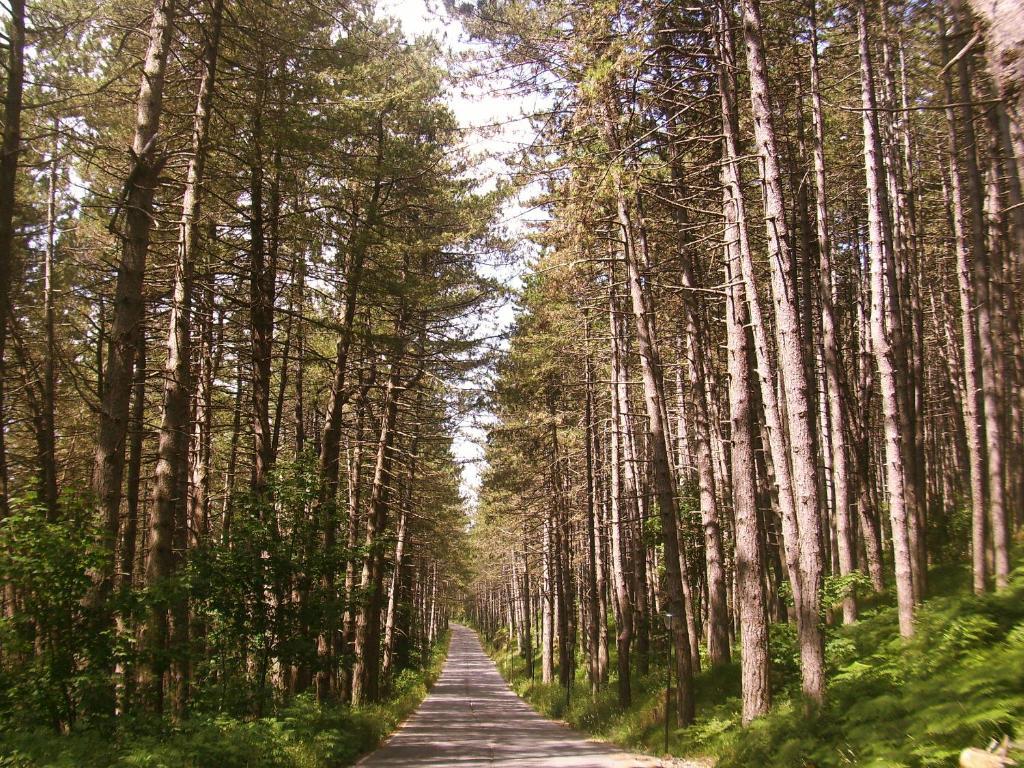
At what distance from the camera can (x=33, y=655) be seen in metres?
6.97

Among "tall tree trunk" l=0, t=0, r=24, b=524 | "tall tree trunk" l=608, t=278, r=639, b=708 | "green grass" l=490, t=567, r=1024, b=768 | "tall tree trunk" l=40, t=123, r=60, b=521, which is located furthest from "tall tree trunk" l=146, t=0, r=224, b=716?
"tall tree trunk" l=608, t=278, r=639, b=708

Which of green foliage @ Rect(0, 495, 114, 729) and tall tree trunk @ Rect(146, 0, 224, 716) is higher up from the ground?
tall tree trunk @ Rect(146, 0, 224, 716)

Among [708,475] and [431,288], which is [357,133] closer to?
[431,288]

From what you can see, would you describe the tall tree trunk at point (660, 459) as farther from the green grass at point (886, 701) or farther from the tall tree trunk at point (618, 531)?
the tall tree trunk at point (618, 531)

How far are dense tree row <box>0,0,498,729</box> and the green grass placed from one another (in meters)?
6.09

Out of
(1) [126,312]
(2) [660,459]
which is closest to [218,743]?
(1) [126,312]

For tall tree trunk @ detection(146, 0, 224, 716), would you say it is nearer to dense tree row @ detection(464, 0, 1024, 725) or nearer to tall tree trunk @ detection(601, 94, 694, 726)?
dense tree row @ detection(464, 0, 1024, 725)

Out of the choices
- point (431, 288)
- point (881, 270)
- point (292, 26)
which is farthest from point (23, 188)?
point (881, 270)

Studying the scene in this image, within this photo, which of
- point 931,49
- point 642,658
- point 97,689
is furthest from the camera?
point 642,658

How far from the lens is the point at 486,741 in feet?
46.7

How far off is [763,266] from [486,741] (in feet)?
38.0

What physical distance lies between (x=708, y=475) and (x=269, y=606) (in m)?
8.98

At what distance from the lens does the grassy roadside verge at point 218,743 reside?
5809mm

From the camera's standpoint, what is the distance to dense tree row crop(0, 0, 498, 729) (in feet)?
22.7
